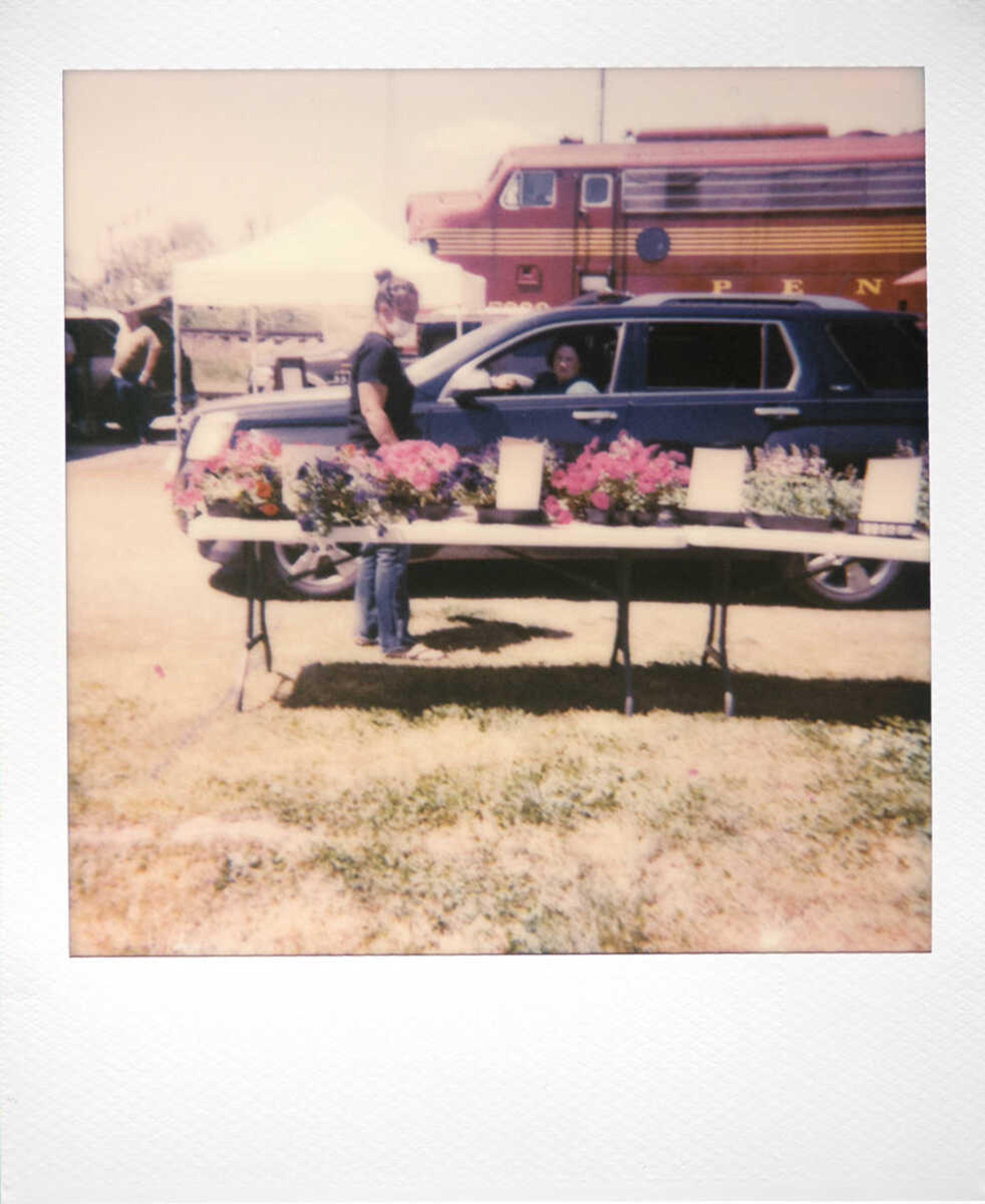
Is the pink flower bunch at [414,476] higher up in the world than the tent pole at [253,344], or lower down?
lower down

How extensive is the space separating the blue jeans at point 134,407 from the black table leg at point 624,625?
1.57m

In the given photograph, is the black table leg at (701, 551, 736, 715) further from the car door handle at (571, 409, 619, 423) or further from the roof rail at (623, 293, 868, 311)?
the roof rail at (623, 293, 868, 311)

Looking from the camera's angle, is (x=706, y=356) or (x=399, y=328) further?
(x=706, y=356)

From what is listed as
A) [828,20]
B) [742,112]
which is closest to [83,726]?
[742,112]

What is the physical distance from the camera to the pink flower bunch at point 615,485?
9.17 feet

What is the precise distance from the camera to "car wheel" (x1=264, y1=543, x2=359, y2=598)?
3.06 meters

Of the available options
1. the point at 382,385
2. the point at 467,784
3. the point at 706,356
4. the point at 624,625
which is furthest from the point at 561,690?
the point at 706,356

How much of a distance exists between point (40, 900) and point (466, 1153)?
1.45 metres

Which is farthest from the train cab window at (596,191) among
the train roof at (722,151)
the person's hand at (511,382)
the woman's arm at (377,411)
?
the woman's arm at (377,411)

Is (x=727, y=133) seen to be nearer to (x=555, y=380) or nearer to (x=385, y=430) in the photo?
(x=555, y=380)

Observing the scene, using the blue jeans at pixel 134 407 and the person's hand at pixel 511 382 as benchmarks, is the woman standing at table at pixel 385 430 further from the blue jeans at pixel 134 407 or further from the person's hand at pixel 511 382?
the blue jeans at pixel 134 407

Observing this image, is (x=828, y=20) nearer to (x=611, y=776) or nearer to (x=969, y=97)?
(x=969, y=97)

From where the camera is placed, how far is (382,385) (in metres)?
2.86

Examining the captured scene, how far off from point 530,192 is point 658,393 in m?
0.94
